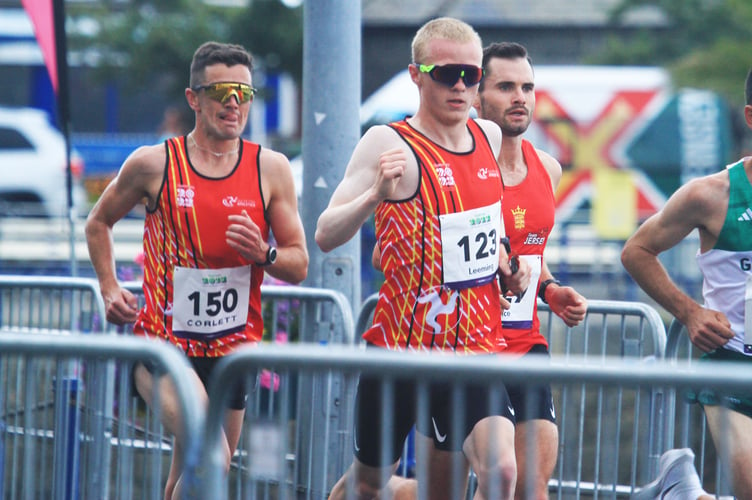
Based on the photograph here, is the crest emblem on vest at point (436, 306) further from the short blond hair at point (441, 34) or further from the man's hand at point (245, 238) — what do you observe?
the short blond hair at point (441, 34)

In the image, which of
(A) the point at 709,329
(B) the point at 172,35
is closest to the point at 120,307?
(A) the point at 709,329

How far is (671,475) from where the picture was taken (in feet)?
15.4

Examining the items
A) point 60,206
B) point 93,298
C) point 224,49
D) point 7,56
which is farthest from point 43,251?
point 7,56

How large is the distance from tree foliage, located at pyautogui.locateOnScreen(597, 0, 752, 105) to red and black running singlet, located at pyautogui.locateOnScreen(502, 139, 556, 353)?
55.1 feet

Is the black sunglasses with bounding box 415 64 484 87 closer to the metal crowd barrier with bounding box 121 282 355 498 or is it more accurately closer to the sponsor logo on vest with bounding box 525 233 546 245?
the sponsor logo on vest with bounding box 525 233 546 245

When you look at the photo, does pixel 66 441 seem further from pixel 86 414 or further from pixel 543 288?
pixel 543 288

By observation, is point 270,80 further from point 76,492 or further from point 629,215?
point 76,492

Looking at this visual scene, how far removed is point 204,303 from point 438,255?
3.66 feet

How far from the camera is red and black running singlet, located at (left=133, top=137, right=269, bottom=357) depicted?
16.7 ft

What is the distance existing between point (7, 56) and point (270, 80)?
6.90 m

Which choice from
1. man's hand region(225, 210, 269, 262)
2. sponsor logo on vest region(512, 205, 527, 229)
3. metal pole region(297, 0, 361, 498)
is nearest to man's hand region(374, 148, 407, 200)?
man's hand region(225, 210, 269, 262)

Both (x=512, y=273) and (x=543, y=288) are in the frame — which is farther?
(x=543, y=288)

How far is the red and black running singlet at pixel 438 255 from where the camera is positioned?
14.7 ft

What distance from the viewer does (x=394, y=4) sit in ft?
104
